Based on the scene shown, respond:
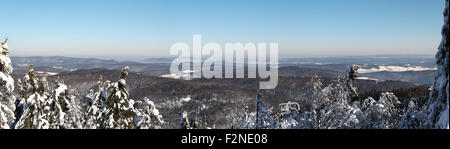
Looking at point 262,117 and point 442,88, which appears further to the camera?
point 262,117

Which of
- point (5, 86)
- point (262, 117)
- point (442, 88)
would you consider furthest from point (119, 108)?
point (442, 88)

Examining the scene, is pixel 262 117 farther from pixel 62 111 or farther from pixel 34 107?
pixel 62 111

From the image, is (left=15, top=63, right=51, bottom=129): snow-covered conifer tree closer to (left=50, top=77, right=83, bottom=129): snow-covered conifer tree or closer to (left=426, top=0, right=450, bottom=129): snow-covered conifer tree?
(left=50, top=77, right=83, bottom=129): snow-covered conifer tree

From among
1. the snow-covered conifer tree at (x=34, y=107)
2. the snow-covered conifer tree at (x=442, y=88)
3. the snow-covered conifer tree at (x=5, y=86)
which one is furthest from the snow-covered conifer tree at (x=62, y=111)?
the snow-covered conifer tree at (x=442, y=88)

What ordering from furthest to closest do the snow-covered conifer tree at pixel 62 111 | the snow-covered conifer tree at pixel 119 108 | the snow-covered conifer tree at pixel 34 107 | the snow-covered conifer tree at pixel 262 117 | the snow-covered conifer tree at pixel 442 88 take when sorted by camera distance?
the snow-covered conifer tree at pixel 262 117, the snow-covered conifer tree at pixel 62 111, the snow-covered conifer tree at pixel 34 107, the snow-covered conifer tree at pixel 119 108, the snow-covered conifer tree at pixel 442 88

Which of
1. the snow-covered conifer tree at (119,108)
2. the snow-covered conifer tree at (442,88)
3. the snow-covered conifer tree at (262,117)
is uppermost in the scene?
the snow-covered conifer tree at (442,88)

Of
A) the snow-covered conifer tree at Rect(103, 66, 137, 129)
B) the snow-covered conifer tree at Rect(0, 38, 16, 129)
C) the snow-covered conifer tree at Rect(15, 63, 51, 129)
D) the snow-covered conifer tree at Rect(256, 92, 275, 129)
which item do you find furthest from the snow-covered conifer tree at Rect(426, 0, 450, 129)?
the snow-covered conifer tree at Rect(15, 63, 51, 129)

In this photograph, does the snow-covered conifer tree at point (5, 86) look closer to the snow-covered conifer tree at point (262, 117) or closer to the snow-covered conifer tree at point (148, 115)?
the snow-covered conifer tree at point (148, 115)

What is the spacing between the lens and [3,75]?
10.4 m

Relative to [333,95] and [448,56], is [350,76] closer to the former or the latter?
[333,95]

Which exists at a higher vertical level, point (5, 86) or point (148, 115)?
point (5, 86)
